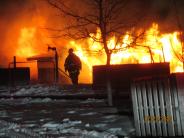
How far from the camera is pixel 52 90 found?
21.0 meters

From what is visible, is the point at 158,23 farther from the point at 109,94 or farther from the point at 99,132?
the point at 99,132

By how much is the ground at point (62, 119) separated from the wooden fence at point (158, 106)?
1.66 feet

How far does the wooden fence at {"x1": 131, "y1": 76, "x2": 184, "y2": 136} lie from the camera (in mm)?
8773

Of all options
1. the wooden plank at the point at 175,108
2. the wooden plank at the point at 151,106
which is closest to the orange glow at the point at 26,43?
the wooden plank at the point at 151,106

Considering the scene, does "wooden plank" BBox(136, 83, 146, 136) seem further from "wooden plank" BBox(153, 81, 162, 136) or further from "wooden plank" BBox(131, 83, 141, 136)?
"wooden plank" BBox(153, 81, 162, 136)

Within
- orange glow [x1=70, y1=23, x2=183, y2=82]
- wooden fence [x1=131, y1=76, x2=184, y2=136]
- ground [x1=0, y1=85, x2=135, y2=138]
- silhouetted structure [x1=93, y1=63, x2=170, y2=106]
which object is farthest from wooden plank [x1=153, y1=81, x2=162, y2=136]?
orange glow [x1=70, y1=23, x2=183, y2=82]

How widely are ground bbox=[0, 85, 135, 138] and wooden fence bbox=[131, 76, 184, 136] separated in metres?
0.51

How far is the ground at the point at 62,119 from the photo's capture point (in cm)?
995

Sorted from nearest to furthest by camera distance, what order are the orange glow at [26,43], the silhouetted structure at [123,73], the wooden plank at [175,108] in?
the wooden plank at [175,108] → the silhouetted structure at [123,73] → the orange glow at [26,43]

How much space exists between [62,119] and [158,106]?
3.81 m

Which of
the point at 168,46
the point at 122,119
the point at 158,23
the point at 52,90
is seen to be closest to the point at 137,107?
the point at 122,119

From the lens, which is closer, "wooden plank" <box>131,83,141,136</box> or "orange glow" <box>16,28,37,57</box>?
"wooden plank" <box>131,83,141,136</box>

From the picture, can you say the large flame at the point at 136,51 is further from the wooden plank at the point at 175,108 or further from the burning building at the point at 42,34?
the wooden plank at the point at 175,108

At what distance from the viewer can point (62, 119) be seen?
12141mm
